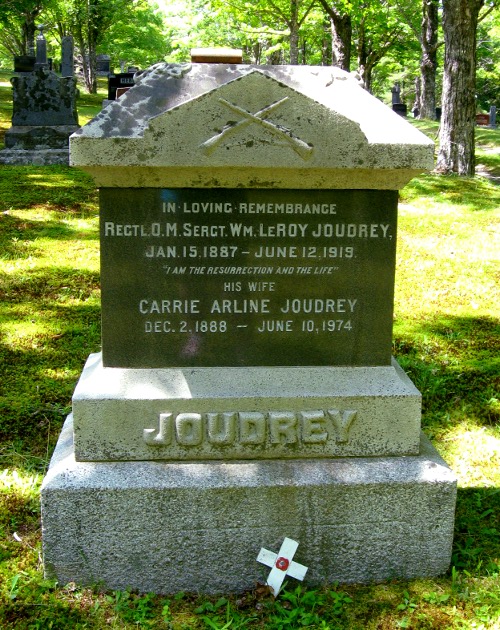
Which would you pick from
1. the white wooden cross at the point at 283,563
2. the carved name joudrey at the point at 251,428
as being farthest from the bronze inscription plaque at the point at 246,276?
the white wooden cross at the point at 283,563

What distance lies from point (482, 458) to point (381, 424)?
46.9 inches

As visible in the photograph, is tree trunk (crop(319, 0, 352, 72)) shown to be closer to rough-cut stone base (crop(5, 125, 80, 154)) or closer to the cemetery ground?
rough-cut stone base (crop(5, 125, 80, 154))

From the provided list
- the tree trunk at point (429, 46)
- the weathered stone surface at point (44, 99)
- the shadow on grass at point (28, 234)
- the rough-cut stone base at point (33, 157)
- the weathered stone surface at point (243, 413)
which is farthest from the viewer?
the tree trunk at point (429, 46)

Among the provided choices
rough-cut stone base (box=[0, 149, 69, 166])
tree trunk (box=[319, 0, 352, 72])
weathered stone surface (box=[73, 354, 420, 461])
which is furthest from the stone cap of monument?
tree trunk (box=[319, 0, 352, 72])

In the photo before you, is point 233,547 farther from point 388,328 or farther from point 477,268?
point 477,268

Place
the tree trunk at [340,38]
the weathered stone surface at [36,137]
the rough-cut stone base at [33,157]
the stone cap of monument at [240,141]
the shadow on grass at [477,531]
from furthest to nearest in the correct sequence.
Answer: the tree trunk at [340,38]
the weathered stone surface at [36,137]
the rough-cut stone base at [33,157]
the shadow on grass at [477,531]
the stone cap of monument at [240,141]

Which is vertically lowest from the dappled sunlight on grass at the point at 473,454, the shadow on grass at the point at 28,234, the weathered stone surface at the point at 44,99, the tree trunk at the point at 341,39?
the dappled sunlight on grass at the point at 473,454

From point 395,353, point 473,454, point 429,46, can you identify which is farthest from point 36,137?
point 429,46

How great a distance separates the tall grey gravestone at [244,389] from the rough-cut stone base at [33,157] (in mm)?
10016

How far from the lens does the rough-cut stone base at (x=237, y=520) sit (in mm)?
3117

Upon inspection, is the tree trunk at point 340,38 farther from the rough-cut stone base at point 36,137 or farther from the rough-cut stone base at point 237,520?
the rough-cut stone base at point 237,520

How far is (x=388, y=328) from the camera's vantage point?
3.33 m

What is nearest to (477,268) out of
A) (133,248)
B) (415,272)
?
(415,272)

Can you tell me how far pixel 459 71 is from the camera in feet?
39.8
